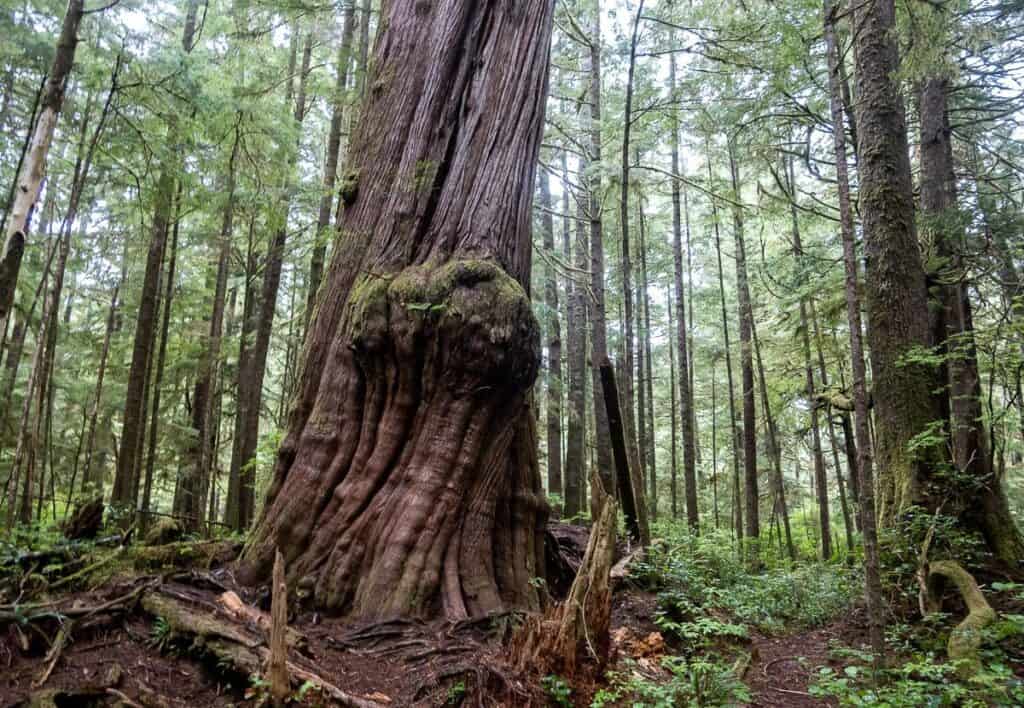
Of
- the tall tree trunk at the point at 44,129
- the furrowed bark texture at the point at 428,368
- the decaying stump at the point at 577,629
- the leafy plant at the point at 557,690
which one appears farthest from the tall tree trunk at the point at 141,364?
the leafy plant at the point at 557,690

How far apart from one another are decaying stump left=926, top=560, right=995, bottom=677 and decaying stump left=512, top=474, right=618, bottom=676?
200 cm

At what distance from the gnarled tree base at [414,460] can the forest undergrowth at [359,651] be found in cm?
29

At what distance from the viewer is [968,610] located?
14.9 ft

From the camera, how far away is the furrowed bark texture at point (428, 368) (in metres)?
4.59

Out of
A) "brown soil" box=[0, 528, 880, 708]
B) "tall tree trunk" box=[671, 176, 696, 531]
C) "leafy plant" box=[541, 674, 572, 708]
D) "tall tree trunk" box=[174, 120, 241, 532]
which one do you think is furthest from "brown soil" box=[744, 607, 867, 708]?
"tall tree trunk" box=[174, 120, 241, 532]

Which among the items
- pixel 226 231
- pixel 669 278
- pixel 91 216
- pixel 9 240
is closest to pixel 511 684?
pixel 9 240

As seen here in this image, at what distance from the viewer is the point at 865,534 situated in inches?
142

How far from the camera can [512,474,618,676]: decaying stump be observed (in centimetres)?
353

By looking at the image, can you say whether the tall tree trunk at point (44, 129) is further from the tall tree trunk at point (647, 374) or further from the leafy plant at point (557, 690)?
the tall tree trunk at point (647, 374)

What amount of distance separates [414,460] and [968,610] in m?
4.46

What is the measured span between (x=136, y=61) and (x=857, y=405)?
779 cm

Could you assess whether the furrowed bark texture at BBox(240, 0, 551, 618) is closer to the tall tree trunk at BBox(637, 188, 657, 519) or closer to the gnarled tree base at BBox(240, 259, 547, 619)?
the gnarled tree base at BBox(240, 259, 547, 619)

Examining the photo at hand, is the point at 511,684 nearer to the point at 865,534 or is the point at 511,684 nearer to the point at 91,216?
the point at 865,534

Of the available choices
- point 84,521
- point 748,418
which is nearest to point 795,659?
point 84,521
